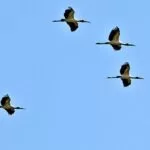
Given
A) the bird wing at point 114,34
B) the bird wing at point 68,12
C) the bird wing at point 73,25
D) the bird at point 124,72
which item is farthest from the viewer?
the bird wing at point 73,25

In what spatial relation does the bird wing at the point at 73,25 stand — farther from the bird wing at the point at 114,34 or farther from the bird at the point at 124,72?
the bird at the point at 124,72

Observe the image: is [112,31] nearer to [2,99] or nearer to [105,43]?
[105,43]

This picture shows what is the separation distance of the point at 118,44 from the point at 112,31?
1740 mm

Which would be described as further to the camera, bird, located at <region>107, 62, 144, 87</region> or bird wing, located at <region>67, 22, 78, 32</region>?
bird wing, located at <region>67, 22, 78, 32</region>

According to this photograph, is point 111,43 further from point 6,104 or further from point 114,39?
point 6,104

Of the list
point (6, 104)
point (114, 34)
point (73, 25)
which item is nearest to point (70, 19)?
point (73, 25)

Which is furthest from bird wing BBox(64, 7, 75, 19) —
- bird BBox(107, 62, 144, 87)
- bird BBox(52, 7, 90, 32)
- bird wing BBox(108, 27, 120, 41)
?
bird BBox(107, 62, 144, 87)

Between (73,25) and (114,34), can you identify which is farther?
(73,25)

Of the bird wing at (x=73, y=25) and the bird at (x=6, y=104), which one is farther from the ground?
the bird wing at (x=73, y=25)

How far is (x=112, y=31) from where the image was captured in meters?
141

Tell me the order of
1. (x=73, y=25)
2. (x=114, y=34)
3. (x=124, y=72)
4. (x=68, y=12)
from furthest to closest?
(x=73, y=25) < (x=124, y=72) < (x=68, y=12) < (x=114, y=34)

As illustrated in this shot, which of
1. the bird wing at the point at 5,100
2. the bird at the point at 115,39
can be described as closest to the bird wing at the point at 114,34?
the bird at the point at 115,39

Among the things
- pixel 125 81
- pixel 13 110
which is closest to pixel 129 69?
pixel 125 81

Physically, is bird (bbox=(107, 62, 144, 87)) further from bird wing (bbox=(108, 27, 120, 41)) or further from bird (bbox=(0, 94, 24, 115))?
bird (bbox=(0, 94, 24, 115))
